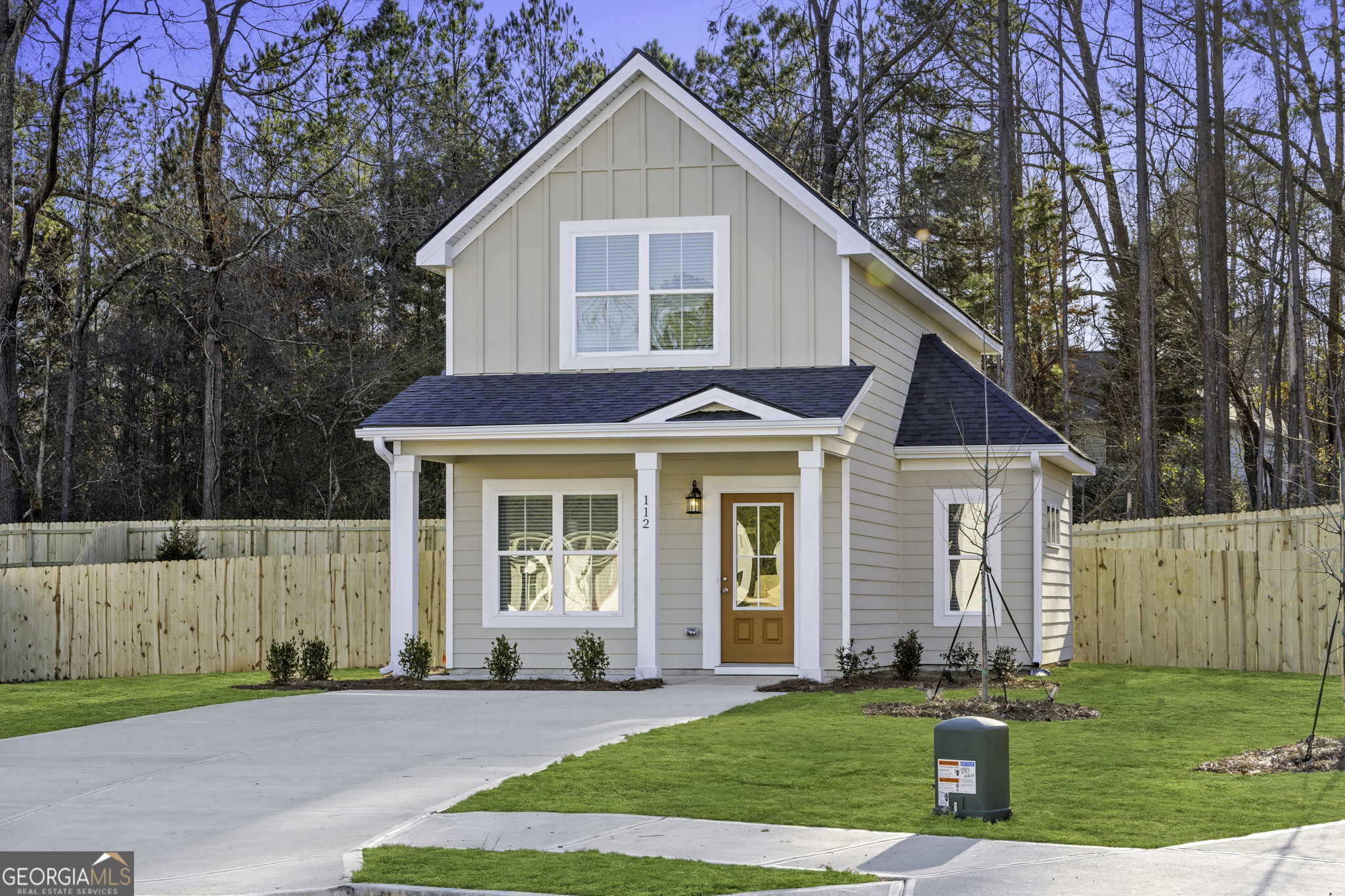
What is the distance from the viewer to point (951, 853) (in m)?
6.94

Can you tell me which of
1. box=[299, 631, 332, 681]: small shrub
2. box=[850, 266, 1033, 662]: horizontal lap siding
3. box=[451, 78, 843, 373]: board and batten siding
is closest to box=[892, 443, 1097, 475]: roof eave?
box=[850, 266, 1033, 662]: horizontal lap siding

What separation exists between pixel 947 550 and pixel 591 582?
476 centimetres

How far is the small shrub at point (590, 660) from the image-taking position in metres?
16.4

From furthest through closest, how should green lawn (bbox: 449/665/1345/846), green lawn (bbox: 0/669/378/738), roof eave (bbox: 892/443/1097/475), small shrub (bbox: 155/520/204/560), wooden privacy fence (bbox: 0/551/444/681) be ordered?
small shrub (bbox: 155/520/204/560) < wooden privacy fence (bbox: 0/551/444/681) < roof eave (bbox: 892/443/1097/475) < green lawn (bbox: 0/669/378/738) < green lawn (bbox: 449/665/1345/846)

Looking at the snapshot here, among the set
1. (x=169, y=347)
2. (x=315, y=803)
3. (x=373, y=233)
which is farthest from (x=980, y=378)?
(x=169, y=347)

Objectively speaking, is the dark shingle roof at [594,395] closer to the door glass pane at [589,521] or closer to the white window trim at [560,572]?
the white window trim at [560,572]

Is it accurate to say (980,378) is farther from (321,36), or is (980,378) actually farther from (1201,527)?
(321,36)

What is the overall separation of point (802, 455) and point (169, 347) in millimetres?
20788

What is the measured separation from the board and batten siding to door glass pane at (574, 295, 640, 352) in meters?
0.32

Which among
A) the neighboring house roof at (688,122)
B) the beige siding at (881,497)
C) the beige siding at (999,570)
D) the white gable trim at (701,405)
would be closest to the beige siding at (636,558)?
the beige siding at (881,497)

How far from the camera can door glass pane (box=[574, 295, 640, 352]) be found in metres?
17.8

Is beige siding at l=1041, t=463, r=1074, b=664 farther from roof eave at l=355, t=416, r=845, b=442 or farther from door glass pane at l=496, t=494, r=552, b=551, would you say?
door glass pane at l=496, t=494, r=552, b=551

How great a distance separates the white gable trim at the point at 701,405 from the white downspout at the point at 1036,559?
4375mm

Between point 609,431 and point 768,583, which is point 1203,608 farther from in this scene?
point 609,431
